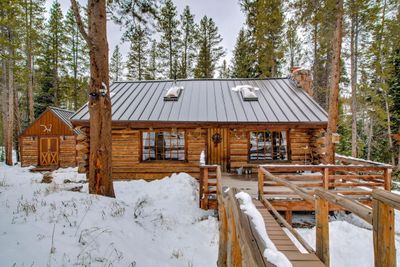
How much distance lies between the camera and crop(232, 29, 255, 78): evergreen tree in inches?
790

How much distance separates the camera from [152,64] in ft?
88.5

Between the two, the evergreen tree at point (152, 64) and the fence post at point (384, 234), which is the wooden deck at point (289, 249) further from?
the evergreen tree at point (152, 64)

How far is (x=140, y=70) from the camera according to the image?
82.6ft

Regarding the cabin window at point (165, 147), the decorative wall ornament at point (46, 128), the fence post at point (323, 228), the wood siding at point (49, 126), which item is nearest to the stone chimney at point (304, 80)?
the cabin window at point (165, 147)

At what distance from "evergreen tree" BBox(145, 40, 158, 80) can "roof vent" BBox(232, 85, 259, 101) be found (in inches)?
622

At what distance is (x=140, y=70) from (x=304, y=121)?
21195mm

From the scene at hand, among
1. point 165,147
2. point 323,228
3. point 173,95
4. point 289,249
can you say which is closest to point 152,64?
point 173,95

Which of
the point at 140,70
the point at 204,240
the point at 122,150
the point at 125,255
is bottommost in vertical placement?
the point at 204,240

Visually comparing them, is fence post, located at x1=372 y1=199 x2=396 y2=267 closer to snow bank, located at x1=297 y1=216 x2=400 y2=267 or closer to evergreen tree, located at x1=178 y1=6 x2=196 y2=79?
snow bank, located at x1=297 y1=216 x2=400 y2=267

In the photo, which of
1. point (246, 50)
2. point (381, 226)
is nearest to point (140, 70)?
point (246, 50)

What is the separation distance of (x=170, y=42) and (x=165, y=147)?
1760 cm

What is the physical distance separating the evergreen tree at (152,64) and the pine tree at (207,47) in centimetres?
535

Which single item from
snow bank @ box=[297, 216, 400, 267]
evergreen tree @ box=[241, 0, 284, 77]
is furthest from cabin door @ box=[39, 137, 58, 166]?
evergreen tree @ box=[241, 0, 284, 77]

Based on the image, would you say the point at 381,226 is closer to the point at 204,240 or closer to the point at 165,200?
the point at 204,240
